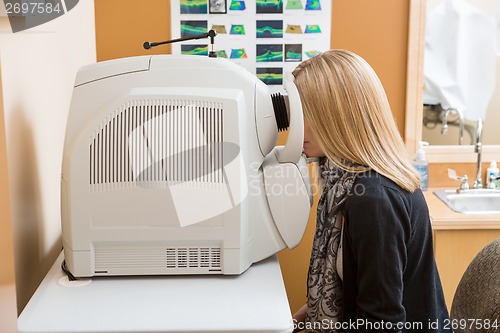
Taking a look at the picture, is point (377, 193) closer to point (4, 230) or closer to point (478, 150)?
point (4, 230)

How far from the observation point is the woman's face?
155cm

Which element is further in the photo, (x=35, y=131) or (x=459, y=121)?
(x=459, y=121)

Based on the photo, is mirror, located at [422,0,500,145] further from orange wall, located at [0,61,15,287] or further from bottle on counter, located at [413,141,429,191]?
orange wall, located at [0,61,15,287]

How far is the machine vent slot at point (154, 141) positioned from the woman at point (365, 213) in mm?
264

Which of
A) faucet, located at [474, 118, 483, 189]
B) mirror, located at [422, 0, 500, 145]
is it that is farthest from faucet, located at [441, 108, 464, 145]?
faucet, located at [474, 118, 483, 189]

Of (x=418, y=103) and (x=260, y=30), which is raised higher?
(x=260, y=30)

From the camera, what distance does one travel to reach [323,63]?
1.52m

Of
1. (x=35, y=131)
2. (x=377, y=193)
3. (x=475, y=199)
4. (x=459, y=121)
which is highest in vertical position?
(x=35, y=131)

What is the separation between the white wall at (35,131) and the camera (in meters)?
1.36

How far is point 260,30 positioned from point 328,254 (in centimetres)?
128

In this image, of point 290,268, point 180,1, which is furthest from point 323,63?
point 290,268

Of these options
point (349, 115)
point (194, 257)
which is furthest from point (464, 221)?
point (194, 257)

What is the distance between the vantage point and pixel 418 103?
2672 mm

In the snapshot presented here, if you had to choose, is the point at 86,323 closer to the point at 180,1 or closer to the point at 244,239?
the point at 244,239
